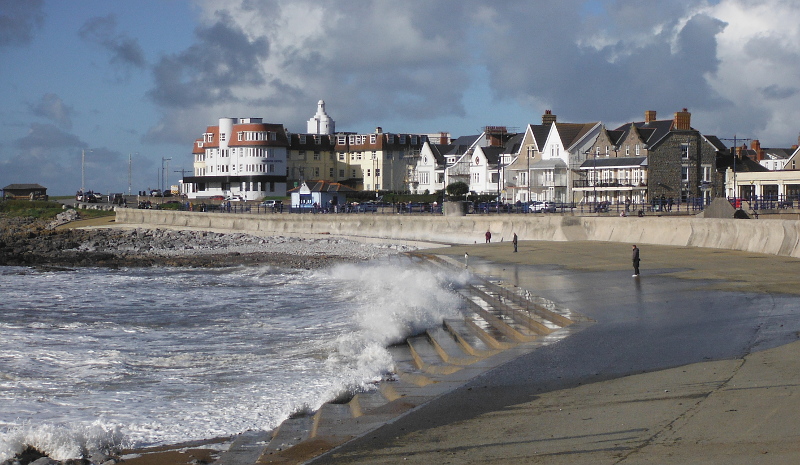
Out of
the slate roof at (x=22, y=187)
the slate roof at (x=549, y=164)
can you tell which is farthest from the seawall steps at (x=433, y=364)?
the slate roof at (x=22, y=187)

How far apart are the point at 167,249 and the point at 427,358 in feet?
135

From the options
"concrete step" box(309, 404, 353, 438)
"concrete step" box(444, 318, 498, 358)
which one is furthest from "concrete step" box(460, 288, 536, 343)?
"concrete step" box(309, 404, 353, 438)

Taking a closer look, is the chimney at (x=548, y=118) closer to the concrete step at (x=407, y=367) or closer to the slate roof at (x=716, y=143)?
the slate roof at (x=716, y=143)

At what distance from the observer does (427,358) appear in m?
12.9

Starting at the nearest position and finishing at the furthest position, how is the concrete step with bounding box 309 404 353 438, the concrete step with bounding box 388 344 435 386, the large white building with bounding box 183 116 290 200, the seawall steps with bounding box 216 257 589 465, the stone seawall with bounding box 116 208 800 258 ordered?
the seawall steps with bounding box 216 257 589 465 < the concrete step with bounding box 309 404 353 438 < the concrete step with bounding box 388 344 435 386 < the stone seawall with bounding box 116 208 800 258 < the large white building with bounding box 183 116 290 200

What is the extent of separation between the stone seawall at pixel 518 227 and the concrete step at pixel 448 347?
49.0 ft

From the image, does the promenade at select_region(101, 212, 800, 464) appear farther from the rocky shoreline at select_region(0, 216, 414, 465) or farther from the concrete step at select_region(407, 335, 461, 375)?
the rocky shoreline at select_region(0, 216, 414, 465)

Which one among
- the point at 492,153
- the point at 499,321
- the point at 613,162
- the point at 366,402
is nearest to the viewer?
the point at 366,402

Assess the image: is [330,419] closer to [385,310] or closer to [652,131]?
[385,310]

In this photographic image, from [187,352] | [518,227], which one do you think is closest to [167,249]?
[518,227]

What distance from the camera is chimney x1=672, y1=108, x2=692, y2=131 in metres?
69.2

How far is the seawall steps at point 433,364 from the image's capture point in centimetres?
865

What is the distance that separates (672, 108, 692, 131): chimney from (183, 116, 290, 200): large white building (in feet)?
169

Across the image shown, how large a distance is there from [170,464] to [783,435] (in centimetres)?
593
